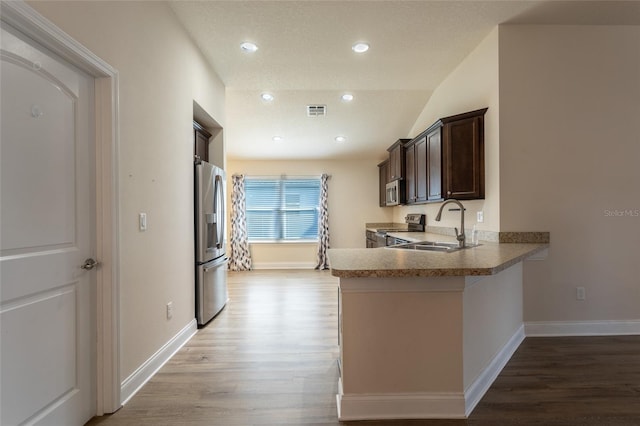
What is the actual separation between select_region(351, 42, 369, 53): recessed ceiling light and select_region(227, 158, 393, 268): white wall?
3.52 m

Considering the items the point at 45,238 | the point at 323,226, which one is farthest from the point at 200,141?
the point at 323,226

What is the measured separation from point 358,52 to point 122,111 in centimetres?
232

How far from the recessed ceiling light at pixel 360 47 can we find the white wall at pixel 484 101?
1.13 meters

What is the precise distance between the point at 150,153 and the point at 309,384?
1958 mm

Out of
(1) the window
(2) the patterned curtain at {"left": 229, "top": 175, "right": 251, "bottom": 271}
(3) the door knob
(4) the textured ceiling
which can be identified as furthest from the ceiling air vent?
(3) the door knob

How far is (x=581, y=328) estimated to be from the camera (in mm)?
2779

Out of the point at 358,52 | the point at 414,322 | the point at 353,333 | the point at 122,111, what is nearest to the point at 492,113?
the point at 358,52

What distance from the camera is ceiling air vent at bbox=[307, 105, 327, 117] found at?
15.2 feet

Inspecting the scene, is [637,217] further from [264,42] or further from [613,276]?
[264,42]

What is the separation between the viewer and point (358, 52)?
3195 mm

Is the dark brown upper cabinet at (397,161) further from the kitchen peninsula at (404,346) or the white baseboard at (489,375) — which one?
the kitchen peninsula at (404,346)

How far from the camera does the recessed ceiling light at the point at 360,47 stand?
305cm

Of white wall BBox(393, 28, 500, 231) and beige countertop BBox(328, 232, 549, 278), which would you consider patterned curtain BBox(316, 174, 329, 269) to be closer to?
white wall BBox(393, 28, 500, 231)

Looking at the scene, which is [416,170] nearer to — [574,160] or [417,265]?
[574,160]
